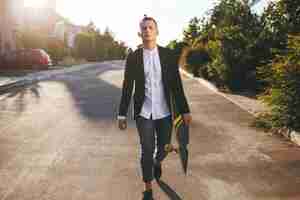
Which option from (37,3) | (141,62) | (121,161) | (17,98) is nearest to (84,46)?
(37,3)

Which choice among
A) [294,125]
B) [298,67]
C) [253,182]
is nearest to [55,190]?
[253,182]

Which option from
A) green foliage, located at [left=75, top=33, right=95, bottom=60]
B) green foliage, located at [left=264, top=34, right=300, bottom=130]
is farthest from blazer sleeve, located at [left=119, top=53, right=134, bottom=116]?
green foliage, located at [left=75, top=33, right=95, bottom=60]

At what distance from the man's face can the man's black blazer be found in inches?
6.8

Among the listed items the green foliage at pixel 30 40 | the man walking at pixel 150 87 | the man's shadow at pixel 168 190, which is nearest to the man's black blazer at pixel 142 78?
the man walking at pixel 150 87

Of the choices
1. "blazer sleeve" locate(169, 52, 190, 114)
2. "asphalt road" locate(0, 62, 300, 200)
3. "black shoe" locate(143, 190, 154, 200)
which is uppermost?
"blazer sleeve" locate(169, 52, 190, 114)

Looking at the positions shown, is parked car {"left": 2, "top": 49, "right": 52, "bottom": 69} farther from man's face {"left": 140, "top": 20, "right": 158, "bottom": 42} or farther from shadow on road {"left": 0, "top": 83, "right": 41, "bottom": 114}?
man's face {"left": 140, "top": 20, "right": 158, "bottom": 42}

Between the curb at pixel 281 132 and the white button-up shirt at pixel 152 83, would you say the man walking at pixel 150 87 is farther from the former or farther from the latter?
the curb at pixel 281 132

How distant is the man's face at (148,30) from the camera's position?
4.76m

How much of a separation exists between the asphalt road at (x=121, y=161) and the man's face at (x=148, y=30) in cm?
177

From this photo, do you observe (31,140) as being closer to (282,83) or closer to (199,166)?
(199,166)

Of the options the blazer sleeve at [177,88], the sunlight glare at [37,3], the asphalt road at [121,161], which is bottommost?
the asphalt road at [121,161]

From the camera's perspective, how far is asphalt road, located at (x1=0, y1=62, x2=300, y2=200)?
535cm

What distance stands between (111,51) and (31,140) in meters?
69.2

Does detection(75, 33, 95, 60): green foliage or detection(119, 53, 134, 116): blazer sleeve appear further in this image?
detection(75, 33, 95, 60): green foliage
